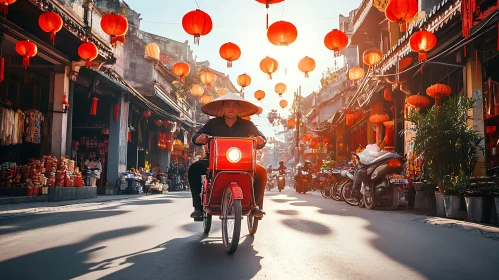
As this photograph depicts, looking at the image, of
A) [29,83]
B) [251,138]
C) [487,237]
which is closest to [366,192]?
[487,237]

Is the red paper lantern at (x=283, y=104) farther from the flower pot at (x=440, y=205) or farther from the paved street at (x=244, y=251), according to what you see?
the paved street at (x=244, y=251)

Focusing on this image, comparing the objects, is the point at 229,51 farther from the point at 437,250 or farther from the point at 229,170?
the point at 437,250

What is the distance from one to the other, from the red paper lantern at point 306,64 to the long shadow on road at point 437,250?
822 centimetres

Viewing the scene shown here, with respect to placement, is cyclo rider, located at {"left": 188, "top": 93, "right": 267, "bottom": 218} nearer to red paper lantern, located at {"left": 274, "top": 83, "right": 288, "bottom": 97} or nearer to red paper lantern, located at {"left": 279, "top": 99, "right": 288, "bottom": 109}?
red paper lantern, located at {"left": 274, "top": 83, "right": 288, "bottom": 97}

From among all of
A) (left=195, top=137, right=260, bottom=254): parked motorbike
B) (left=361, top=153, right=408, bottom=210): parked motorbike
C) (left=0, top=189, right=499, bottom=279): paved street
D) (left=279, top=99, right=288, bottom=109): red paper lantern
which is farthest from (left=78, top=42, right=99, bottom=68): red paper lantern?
(left=279, top=99, right=288, bottom=109): red paper lantern

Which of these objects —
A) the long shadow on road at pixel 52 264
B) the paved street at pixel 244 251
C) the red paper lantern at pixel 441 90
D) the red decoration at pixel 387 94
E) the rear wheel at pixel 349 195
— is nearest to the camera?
the long shadow on road at pixel 52 264

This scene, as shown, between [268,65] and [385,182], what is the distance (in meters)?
6.30

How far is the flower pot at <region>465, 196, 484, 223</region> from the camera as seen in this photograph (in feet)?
25.9

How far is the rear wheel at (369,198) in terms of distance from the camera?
1124cm

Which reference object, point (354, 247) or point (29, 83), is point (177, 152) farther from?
point (354, 247)

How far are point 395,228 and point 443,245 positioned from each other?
1.64 m

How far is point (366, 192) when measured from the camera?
11625 mm

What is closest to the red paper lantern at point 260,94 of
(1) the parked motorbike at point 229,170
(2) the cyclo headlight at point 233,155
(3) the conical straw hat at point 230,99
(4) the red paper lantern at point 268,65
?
(4) the red paper lantern at point 268,65

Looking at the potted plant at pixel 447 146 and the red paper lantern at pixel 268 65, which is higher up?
the red paper lantern at pixel 268 65
